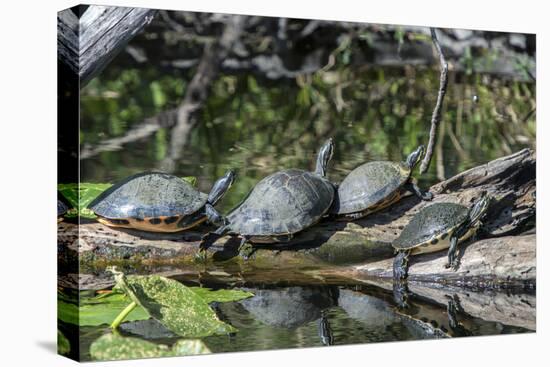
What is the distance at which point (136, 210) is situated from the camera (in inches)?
227

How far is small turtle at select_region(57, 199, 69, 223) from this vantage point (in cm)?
554

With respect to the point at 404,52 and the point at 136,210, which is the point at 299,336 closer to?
the point at 136,210

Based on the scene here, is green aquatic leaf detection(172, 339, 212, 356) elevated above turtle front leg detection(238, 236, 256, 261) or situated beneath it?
situated beneath

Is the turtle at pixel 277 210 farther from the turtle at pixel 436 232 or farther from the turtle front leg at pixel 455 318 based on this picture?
the turtle front leg at pixel 455 318

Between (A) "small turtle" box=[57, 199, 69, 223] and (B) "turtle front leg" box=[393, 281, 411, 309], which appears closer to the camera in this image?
(A) "small turtle" box=[57, 199, 69, 223]

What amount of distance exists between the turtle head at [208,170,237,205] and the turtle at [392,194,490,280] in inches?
49.2

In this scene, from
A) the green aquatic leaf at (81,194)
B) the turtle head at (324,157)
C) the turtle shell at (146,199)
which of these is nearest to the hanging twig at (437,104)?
the turtle head at (324,157)

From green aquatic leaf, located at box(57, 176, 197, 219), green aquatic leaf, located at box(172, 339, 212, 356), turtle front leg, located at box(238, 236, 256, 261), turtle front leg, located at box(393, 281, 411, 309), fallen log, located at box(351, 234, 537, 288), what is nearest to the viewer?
green aquatic leaf, located at box(57, 176, 197, 219)

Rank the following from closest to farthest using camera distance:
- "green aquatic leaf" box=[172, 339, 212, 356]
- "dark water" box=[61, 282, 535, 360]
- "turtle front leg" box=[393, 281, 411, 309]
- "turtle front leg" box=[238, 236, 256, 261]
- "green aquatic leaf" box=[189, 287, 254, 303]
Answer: "green aquatic leaf" box=[172, 339, 212, 356]
"dark water" box=[61, 282, 535, 360]
"green aquatic leaf" box=[189, 287, 254, 303]
"turtle front leg" box=[238, 236, 256, 261]
"turtle front leg" box=[393, 281, 411, 309]

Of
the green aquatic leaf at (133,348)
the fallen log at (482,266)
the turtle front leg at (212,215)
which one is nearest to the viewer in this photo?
the green aquatic leaf at (133,348)

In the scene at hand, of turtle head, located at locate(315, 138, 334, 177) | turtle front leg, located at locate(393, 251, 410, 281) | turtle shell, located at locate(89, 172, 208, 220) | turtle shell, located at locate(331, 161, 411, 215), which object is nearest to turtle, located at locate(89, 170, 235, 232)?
turtle shell, located at locate(89, 172, 208, 220)

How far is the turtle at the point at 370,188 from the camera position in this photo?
636 cm

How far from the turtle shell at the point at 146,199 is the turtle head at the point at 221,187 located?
0.62 feet

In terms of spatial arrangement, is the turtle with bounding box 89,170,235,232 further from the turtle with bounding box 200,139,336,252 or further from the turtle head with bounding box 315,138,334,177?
the turtle head with bounding box 315,138,334,177
